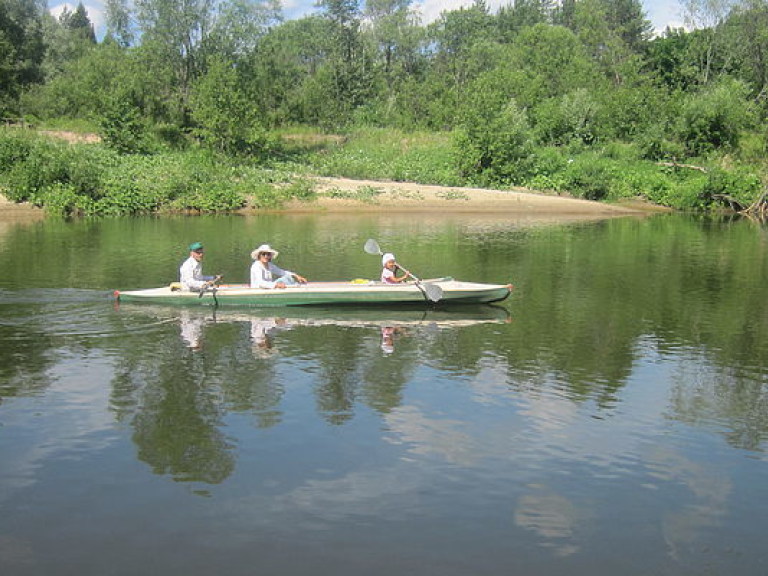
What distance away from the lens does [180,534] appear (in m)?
7.72

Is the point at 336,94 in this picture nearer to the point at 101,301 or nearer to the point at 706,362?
the point at 101,301

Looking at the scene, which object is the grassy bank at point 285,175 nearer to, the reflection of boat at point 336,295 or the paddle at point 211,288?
the reflection of boat at point 336,295

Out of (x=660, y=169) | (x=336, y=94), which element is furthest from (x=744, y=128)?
(x=336, y=94)

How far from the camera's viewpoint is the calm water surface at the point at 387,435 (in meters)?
7.54

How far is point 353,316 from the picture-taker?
17391 mm

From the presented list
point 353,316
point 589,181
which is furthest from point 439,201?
point 353,316

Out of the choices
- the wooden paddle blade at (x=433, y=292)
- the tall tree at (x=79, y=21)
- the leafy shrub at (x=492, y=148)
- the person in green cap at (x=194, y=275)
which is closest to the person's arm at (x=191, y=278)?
the person in green cap at (x=194, y=275)

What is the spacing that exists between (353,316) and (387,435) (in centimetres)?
721

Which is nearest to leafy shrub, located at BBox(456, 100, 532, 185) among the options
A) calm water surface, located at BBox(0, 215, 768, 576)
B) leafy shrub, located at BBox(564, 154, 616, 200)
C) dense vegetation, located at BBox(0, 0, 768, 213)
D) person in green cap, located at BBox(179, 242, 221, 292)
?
dense vegetation, located at BBox(0, 0, 768, 213)

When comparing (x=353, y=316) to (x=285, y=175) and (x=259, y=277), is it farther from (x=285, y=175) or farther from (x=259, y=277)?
(x=285, y=175)

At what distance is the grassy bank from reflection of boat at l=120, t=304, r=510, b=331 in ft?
80.9

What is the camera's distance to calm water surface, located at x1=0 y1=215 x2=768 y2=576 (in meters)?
7.54

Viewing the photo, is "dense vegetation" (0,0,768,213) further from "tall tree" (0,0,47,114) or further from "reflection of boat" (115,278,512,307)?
"reflection of boat" (115,278,512,307)

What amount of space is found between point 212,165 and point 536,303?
30.9 meters
